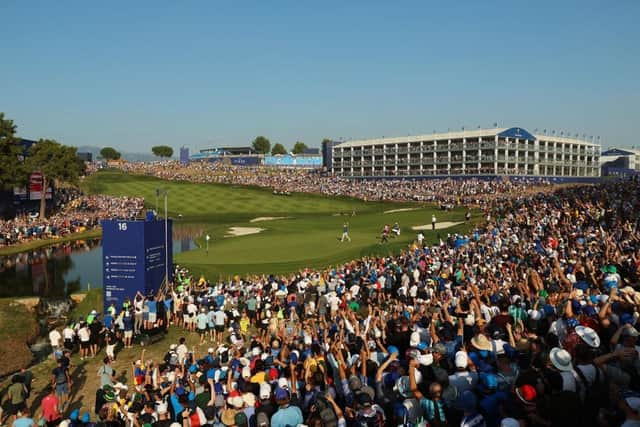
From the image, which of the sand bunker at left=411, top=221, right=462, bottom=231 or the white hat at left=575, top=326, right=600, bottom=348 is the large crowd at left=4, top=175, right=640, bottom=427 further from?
the sand bunker at left=411, top=221, right=462, bottom=231

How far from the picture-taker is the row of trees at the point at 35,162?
55.5 metres

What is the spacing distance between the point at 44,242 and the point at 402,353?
46904mm

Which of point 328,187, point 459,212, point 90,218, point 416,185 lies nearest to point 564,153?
point 416,185

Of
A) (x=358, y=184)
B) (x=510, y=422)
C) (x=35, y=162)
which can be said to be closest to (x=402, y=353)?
(x=510, y=422)

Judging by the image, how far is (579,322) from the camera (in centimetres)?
908

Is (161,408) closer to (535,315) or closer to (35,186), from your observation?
(535,315)

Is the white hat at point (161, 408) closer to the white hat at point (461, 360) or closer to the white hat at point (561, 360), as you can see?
the white hat at point (461, 360)

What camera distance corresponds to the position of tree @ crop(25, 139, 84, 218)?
6244 centimetres

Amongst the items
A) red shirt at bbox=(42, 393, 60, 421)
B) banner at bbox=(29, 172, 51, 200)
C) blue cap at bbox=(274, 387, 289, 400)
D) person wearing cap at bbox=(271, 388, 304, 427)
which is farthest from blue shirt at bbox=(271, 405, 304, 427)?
banner at bbox=(29, 172, 51, 200)

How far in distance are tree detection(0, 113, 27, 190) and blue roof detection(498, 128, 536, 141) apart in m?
76.3

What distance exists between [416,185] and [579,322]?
257 ft

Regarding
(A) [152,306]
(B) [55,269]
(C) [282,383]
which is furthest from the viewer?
(B) [55,269]

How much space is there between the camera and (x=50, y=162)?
6400cm

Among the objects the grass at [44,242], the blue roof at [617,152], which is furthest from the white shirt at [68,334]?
the blue roof at [617,152]
